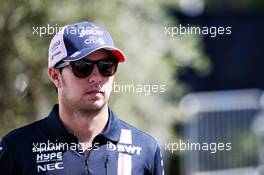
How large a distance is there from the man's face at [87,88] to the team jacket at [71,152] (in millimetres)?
99

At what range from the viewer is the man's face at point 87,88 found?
11.3 ft

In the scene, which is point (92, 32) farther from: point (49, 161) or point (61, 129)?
point (49, 161)

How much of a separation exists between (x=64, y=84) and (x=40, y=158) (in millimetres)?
296

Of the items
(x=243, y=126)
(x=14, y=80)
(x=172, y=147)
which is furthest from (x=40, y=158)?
(x=243, y=126)

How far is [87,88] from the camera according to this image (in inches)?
137

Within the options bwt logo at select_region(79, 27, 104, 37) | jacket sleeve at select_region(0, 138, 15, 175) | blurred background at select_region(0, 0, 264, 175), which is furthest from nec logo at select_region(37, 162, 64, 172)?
blurred background at select_region(0, 0, 264, 175)

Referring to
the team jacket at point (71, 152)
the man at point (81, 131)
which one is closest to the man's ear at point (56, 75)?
the man at point (81, 131)

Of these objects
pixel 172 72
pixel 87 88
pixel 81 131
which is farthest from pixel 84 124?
pixel 172 72

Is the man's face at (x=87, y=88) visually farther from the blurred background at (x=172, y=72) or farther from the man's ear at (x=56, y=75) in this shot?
the blurred background at (x=172, y=72)

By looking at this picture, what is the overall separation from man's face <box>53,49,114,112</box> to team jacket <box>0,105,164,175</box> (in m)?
0.10

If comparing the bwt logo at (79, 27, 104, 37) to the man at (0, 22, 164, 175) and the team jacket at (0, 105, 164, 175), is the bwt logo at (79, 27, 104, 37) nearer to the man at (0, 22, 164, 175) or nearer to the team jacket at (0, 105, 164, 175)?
the man at (0, 22, 164, 175)

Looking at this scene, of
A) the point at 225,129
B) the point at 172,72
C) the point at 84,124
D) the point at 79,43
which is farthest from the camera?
the point at 225,129

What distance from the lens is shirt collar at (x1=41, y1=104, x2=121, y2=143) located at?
139 inches

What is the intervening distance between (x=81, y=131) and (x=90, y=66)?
0.27 meters
